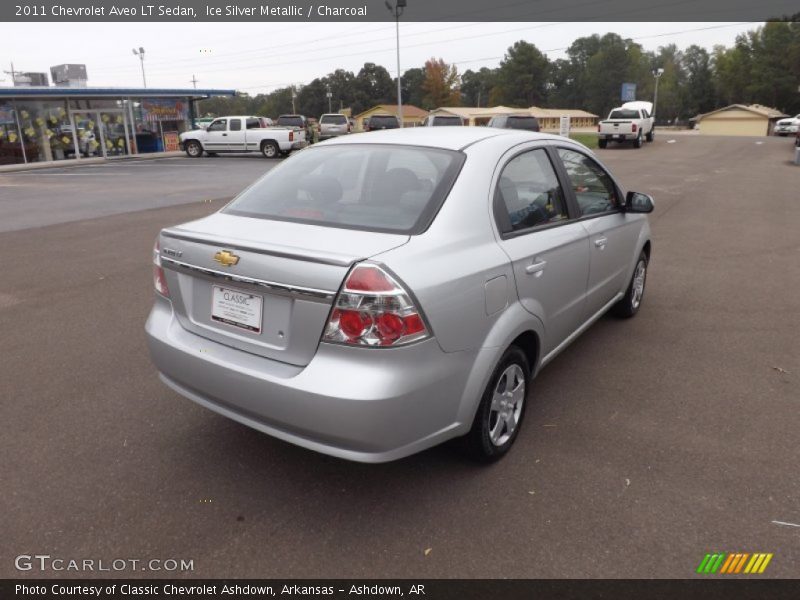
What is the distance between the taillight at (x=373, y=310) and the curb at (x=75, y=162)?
88.2ft

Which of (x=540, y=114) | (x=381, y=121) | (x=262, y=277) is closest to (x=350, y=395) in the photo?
(x=262, y=277)

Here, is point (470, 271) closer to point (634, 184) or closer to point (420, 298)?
point (420, 298)

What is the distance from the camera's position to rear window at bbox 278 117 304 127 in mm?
31369

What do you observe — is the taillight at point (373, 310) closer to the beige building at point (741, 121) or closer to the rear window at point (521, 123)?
the rear window at point (521, 123)

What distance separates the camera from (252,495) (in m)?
2.91

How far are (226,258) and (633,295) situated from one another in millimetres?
3862

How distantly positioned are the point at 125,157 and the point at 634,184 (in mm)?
24114

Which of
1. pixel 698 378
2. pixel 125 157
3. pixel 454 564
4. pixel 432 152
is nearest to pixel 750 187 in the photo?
pixel 698 378

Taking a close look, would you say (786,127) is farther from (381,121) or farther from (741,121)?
(381,121)

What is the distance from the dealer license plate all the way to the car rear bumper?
133 millimetres

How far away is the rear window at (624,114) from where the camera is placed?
31081 mm

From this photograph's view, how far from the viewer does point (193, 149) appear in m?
29.1

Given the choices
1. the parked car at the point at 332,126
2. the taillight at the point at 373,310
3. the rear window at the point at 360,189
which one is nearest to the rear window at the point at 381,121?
the parked car at the point at 332,126

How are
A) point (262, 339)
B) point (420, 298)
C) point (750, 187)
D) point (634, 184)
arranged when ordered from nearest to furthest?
point (420, 298) < point (262, 339) < point (750, 187) < point (634, 184)
